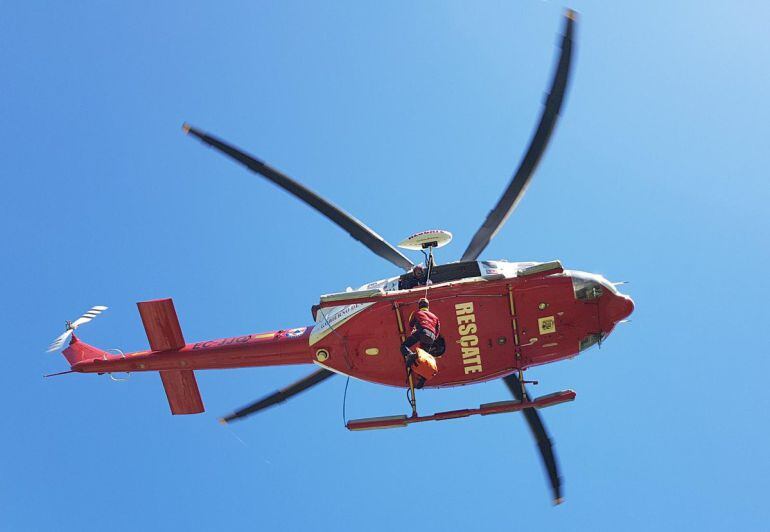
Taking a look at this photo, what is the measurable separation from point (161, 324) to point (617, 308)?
9389 mm

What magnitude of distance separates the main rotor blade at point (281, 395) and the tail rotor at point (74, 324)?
13.6 ft

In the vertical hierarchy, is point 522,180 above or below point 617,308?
above

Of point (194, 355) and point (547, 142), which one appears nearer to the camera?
point (547, 142)

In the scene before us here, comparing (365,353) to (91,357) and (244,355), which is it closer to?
(244,355)

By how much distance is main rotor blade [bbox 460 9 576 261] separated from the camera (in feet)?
36.0

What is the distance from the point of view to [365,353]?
39.5 ft

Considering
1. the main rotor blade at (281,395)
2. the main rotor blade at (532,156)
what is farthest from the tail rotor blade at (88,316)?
the main rotor blade at (532,156)

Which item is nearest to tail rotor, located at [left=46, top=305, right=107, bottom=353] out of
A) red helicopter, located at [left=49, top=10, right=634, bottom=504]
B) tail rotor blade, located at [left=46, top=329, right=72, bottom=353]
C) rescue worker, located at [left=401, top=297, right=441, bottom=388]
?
tail rotor blade, located at [left=46, top=329, right=72, bottom=353]

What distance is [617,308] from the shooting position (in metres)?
11.5

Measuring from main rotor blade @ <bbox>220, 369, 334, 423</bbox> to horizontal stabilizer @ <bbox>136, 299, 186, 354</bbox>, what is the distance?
2.08 meters

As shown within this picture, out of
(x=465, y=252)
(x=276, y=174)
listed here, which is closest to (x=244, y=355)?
(x=276, y=174)

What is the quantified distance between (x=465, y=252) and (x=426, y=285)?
4.55ft

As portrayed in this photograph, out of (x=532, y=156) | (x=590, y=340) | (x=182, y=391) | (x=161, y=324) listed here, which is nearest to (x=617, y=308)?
(x=590, y=340)

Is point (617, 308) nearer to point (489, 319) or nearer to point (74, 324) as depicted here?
point (489, 319)
